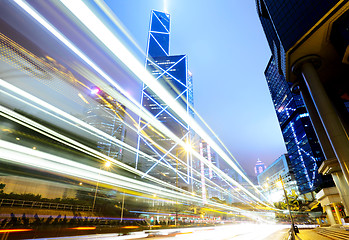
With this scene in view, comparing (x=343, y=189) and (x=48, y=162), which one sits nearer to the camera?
(x=48, y=162)

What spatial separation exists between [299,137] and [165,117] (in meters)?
70.3

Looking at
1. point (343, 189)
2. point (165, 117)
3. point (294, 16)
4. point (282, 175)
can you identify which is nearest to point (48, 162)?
point (343, 189)

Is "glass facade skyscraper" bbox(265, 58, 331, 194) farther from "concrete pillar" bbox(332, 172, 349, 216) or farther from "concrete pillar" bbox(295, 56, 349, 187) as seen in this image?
"concrete pillar" bbox(295, 56, 349, 187)

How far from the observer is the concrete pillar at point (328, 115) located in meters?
24.2

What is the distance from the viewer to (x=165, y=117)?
114 metres

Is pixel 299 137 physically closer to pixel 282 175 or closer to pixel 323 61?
pixel 282 175

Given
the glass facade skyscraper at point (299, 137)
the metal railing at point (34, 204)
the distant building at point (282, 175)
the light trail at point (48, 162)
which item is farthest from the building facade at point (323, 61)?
the distant building at point (282, 175)

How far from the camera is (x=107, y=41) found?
13062 mm

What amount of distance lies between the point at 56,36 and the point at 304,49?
36.0 m

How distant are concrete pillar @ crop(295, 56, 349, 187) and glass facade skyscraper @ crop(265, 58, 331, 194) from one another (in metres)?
52.7

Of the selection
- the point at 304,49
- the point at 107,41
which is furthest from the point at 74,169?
the point at 304,49

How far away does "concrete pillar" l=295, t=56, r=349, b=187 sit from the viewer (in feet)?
79.3

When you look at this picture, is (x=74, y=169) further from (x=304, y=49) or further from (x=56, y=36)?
(x=304, y=49)

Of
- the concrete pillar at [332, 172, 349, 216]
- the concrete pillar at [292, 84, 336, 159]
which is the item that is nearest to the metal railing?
the concrete pillar at [332, 172, 349, 216]
